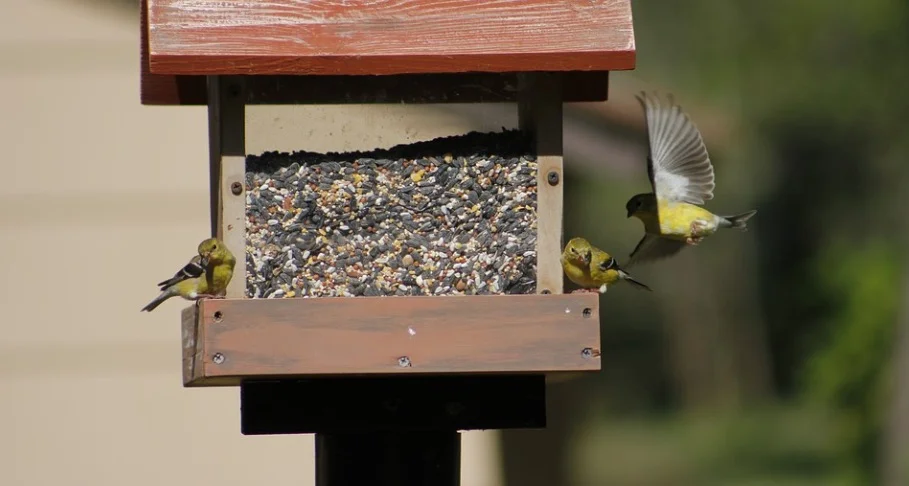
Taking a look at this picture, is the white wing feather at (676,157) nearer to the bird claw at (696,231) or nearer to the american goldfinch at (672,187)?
the american goldfinch at (672,187)

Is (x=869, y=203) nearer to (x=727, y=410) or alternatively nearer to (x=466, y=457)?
(x=727, y=410)

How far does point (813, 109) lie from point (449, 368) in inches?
1017

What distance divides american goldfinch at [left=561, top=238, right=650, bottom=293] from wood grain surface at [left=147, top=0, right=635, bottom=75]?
2.22 ft

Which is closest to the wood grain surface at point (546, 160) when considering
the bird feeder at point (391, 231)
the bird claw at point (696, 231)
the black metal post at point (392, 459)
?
the bird feeder at point (391, 231)

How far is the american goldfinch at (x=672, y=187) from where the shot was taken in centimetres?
602

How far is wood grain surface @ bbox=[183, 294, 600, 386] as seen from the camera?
11.9 ft

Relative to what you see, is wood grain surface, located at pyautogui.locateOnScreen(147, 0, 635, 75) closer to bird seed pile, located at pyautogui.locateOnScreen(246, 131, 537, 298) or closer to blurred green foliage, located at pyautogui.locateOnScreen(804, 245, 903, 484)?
bird seed pile, located at pyautogui.locateOnScreen(246, 131, 537, 298)

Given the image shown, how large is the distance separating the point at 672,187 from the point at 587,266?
197 centimetres

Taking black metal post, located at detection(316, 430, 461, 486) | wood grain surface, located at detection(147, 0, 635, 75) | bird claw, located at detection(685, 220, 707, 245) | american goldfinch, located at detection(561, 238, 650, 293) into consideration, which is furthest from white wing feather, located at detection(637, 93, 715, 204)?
black metal post, located at detection(316, 430, 461, 486)

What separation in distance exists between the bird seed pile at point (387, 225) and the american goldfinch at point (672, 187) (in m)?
1.92

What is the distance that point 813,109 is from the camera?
92.4 ft

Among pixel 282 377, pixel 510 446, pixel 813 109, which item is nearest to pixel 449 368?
pixel 282 377

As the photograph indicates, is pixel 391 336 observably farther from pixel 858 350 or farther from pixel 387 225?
pixel 858 350

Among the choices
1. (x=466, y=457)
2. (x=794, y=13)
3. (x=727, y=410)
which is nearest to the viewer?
(x=466, y=457)
